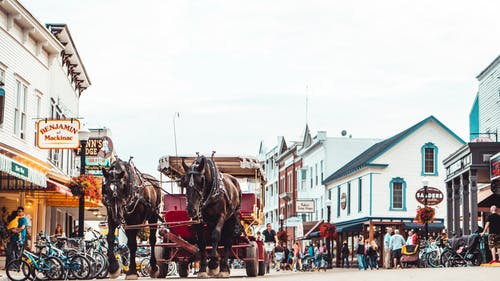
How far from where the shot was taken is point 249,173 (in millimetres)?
26625

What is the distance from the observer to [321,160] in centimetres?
7288

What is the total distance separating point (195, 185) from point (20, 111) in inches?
635

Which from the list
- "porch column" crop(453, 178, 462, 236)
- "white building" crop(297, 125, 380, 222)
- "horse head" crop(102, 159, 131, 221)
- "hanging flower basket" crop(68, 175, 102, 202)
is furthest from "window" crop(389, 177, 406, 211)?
"horse head" crop(102, 159, 131, 221)

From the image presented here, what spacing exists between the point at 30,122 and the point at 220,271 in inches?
676

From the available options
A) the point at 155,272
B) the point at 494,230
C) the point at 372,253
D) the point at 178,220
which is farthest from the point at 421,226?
the point at 178,220

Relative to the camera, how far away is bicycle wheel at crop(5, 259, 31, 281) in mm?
20391

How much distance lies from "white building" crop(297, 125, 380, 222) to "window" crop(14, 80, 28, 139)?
37173 mm

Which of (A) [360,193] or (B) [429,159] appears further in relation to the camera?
(A) [360,193]

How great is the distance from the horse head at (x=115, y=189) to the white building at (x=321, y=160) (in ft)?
164

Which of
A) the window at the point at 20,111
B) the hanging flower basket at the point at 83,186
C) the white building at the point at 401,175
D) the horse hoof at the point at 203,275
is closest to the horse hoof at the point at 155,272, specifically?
the horse hoof at the point at 203,275

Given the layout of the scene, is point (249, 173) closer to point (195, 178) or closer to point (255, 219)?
A: point (255, 219)

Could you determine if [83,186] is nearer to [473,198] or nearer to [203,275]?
[203,275]

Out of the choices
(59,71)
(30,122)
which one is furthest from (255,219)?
(59,71)

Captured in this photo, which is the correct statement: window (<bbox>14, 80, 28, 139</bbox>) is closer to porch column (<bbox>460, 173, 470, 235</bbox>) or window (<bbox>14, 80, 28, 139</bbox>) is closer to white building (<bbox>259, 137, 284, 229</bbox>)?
porch column (<bbox>460, 173, 470, 235</bbox>)
